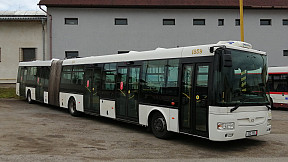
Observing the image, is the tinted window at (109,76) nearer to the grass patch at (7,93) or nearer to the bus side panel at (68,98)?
the bus side panel at (68,98)

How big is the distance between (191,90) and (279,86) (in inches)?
445

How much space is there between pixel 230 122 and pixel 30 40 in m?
22.4

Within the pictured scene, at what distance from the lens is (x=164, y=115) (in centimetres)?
804

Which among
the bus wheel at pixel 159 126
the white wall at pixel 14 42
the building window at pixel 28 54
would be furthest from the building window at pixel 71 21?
the bus wheel at pixel 159 126

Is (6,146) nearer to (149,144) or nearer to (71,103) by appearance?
(149,144)

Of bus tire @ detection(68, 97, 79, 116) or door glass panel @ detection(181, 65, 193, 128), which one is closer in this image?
door glass panel @ detection(181, 65, 193, 128)

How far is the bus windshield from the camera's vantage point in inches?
264

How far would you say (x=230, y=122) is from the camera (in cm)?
663

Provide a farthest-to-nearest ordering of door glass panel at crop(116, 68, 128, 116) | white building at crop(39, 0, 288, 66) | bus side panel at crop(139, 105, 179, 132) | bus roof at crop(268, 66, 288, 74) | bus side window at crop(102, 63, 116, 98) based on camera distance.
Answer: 1. white building at crop(39, 0, 288, 66)
2. bus roof at crop(268, 66, 288, 74)
3. bus side window at crop(102, 63, 116, 98)
4. door glass panel at crop(116, 68, 128, 116)
5. bus side panel at crop(139, 105, 179, 132)

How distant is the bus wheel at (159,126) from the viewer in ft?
26.6

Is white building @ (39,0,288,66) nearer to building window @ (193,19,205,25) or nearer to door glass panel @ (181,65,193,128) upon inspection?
building window @ (193,19,205,25)

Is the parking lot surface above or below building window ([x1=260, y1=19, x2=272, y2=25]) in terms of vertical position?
below

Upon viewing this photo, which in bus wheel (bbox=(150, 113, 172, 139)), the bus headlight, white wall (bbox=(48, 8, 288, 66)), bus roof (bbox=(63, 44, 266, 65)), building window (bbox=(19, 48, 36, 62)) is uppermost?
white wall (bbox=(48, 8, 288, 66))

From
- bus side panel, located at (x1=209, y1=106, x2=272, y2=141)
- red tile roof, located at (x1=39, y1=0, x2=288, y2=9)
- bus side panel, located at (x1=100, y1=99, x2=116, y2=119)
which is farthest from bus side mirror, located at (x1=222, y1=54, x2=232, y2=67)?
red tile roof, located at (x1=39, y1=0, x2=288, y2=9)
